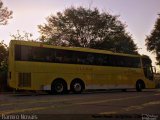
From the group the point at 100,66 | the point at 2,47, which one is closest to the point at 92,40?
the point at 2,47

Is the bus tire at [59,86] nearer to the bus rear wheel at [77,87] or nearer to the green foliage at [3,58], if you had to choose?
the bus rear wheel at [77,87]

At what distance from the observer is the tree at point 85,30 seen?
2183 inches

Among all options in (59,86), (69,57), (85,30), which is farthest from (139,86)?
(85,30)

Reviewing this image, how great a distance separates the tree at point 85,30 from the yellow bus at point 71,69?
20.4 metres

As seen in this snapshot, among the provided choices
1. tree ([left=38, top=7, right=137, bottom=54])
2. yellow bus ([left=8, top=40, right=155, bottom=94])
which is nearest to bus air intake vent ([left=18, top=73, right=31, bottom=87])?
yellow bus ([left=8, top=40, right=155, bottom=94])

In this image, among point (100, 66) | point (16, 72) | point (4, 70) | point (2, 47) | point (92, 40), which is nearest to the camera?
point (16, 72)

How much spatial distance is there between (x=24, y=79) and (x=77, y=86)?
15.3 feet

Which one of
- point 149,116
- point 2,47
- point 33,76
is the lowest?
point 149,116

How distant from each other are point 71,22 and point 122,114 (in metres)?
42.9

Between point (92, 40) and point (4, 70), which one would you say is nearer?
point (4, 70)

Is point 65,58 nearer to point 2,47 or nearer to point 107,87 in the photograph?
point 107,87

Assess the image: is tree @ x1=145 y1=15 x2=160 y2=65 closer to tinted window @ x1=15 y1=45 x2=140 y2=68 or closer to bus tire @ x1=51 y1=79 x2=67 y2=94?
tinted window @ x1=15 y1=45 x2=140 y2=68

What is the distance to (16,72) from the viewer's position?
82.9ft

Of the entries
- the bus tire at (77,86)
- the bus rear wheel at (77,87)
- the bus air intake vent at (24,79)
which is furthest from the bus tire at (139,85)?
the bus air intake vent at (24,79)
